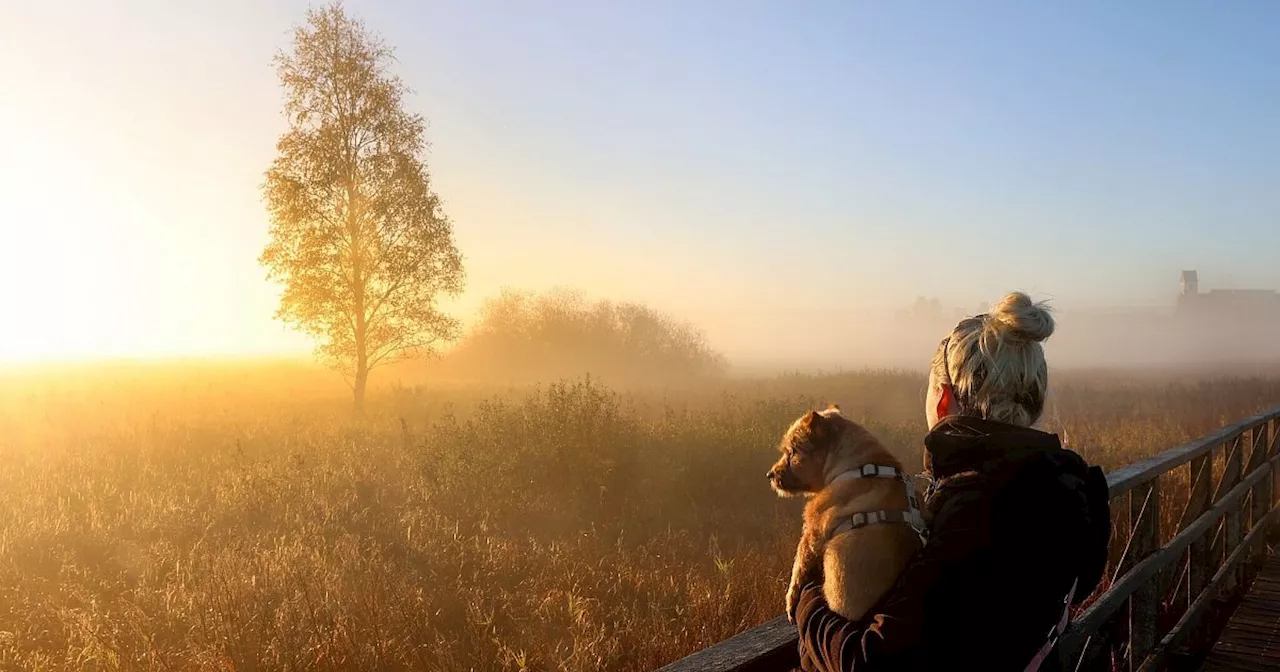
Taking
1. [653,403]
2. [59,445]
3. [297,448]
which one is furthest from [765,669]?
[653,403]

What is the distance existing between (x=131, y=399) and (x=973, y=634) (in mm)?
24176

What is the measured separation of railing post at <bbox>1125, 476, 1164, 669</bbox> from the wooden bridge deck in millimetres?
1030

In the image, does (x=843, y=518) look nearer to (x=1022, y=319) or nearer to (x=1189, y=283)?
(x=1022, y=319)

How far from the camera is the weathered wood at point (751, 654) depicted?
5.28ft

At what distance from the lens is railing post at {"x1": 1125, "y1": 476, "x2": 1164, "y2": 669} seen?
4.01 metres

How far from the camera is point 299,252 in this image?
61.2ft

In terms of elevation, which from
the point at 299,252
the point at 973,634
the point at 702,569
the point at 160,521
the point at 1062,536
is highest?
the point at 299,252

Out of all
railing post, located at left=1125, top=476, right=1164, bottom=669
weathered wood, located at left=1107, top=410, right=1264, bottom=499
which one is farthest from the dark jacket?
railing post, located at left=1125, top=476, right=1164, bottom=669

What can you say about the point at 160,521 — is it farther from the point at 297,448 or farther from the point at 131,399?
the point at 131,399

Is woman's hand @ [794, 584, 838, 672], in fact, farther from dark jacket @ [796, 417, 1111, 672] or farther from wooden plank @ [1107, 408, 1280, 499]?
wooden plank @ [1107, 408, 1280, 499]

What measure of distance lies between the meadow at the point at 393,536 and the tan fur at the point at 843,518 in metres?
0.51

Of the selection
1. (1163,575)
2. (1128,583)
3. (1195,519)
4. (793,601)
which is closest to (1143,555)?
(1128,583)

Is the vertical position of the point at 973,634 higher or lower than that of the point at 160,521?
higher

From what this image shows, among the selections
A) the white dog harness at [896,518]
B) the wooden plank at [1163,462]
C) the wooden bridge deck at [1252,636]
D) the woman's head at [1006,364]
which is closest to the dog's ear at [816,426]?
the white dog harness at [896,518]
